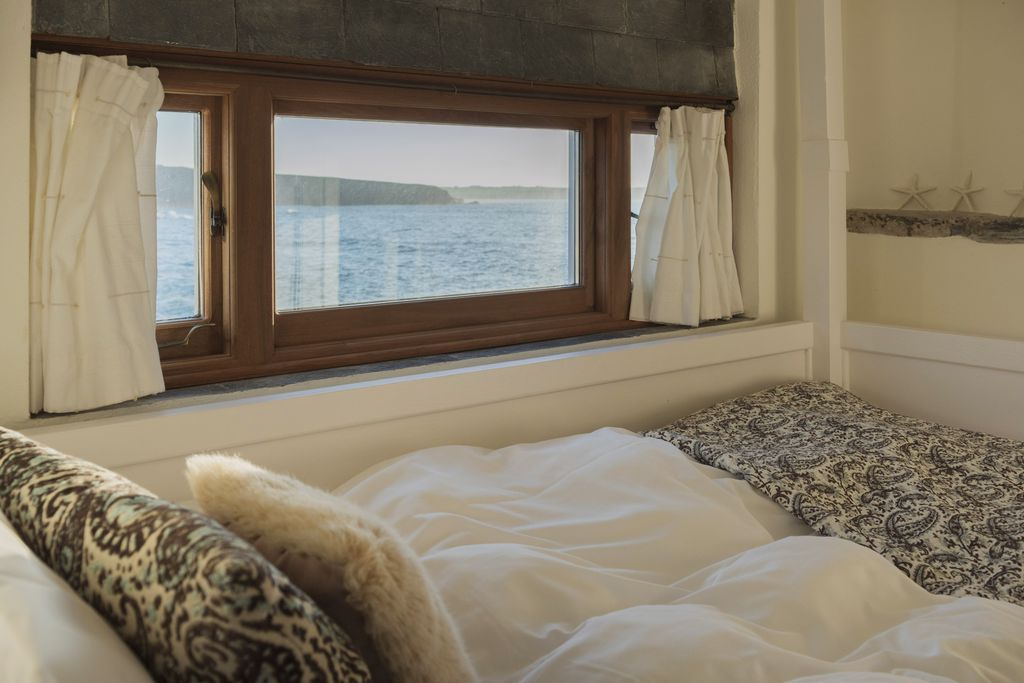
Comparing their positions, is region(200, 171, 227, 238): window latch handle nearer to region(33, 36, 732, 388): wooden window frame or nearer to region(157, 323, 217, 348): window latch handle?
region(33, 36, 732, 388): wooden window frame

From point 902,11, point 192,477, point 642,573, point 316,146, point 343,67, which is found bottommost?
point 642,573

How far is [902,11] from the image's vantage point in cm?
338

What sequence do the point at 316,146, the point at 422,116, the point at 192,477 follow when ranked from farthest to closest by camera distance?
the point at 422,116 < the point at 316,146 < the point at 192,477

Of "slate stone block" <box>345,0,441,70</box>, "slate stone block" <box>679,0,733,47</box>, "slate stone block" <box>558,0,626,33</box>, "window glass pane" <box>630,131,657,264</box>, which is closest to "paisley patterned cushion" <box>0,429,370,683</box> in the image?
"slate stone block" <box>345,0,441,70</box>

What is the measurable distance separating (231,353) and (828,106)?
6.76 feet

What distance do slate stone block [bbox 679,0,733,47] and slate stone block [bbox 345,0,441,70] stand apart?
0.99 m

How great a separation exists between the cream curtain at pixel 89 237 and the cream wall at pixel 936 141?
8.16 feet

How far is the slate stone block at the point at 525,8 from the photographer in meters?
2.63

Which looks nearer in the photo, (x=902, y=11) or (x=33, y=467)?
(x=33, y=467)

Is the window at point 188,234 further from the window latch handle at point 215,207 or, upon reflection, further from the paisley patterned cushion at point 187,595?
the paisley patterned cushion at point 187,595

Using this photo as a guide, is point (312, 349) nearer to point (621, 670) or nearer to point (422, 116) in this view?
point (422, 116)

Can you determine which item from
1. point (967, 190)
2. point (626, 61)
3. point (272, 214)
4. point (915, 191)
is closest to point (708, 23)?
point (626, 61)

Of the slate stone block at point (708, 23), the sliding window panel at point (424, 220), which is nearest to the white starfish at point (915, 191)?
the slate stone block at point (708, 23)

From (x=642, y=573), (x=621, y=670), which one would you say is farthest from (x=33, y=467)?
(x=642, y=573)
